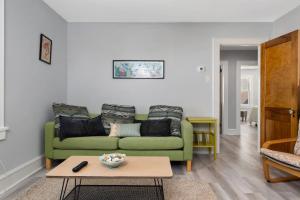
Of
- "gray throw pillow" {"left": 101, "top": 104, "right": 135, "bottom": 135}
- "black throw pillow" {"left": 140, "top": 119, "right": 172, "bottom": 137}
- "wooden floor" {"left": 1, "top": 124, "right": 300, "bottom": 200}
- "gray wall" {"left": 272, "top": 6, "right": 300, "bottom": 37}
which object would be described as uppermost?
"gray wall" {"left": 272, "top": 6, "right": 300, "bottom": 37}

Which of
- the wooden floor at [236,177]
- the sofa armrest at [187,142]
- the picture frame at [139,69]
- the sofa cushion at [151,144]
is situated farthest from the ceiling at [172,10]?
the wooden floor at [236,177]

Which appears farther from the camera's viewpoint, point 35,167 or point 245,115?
point 245,115

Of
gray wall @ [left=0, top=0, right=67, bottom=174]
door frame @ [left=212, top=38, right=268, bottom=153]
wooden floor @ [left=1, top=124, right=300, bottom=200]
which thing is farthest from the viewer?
door frame @ [left=212, top=38, right=268, bottom=153]

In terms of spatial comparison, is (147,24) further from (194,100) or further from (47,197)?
(47,197)

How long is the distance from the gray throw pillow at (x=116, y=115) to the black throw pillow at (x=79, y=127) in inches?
6.3

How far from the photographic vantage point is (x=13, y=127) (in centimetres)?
250

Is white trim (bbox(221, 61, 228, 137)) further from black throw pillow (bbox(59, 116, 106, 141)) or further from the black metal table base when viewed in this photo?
the black metal table base

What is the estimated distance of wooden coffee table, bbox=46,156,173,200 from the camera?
1.74 metres

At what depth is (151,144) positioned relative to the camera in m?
2.93

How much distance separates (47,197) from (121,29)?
2906 mm

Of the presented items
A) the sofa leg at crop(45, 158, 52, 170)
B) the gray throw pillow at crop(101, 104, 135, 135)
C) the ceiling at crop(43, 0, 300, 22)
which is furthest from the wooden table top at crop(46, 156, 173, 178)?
the ceiling at crop(43, 0, 300, 22)

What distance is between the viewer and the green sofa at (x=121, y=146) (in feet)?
9.61

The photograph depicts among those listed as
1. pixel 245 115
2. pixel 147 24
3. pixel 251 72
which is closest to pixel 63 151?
pixel 147 24

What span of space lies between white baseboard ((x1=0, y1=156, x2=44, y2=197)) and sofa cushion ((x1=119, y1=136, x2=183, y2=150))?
117 cm
